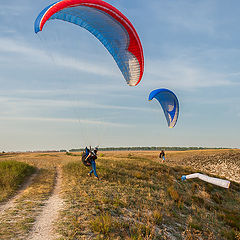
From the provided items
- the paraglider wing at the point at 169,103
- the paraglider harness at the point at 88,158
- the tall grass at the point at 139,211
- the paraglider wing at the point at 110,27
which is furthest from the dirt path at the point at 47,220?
the paraglider wing at the point at 169,103

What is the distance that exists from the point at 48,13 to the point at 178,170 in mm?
21331

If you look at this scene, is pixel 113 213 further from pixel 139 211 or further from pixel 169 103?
pixel 169 103

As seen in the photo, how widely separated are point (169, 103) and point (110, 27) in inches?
485

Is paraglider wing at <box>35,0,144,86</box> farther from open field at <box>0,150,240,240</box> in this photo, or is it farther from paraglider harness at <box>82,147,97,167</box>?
open field at <box>0,150,240,240</box>

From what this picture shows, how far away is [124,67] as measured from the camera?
13.3m

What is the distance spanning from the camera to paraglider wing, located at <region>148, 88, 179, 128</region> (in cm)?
2000

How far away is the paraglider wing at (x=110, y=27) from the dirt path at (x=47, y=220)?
758cm

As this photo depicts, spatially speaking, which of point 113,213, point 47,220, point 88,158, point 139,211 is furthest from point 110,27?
point 47,220

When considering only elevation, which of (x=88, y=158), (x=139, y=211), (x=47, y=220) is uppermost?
(x=88, y=158)

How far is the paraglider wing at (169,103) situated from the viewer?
20.0m

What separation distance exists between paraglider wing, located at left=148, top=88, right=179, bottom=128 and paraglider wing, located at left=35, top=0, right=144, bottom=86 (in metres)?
6.51

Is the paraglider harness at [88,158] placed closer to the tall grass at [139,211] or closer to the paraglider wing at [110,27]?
the tall grass at [139,211]

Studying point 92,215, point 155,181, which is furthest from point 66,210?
point 155,181

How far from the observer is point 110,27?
11.7 metres
